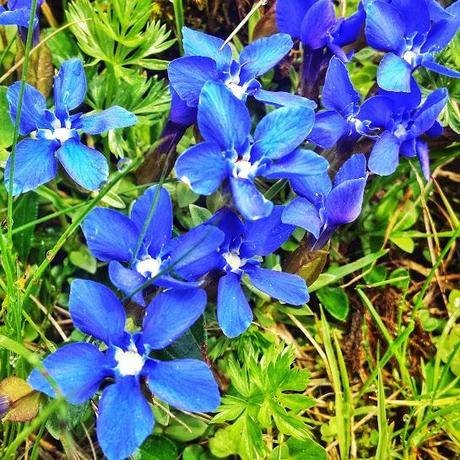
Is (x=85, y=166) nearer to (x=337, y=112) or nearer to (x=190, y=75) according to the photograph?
(x=190, y=75)

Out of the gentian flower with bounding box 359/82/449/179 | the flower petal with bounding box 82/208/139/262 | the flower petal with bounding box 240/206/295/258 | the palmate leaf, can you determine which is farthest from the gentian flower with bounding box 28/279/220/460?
the palmate leaf

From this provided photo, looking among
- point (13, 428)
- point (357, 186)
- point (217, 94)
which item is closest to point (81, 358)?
point (13, 428)

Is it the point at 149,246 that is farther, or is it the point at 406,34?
the point at 406,34

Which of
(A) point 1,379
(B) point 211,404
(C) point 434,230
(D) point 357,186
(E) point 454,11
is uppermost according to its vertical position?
(E) point 454,11

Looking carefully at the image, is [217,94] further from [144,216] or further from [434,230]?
[434,230]

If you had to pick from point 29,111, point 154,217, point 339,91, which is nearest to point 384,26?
point 339,91

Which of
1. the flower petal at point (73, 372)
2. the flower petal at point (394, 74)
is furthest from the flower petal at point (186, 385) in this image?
the flower petal at point (394, 74)

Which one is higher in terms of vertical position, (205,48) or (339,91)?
(205,48)
